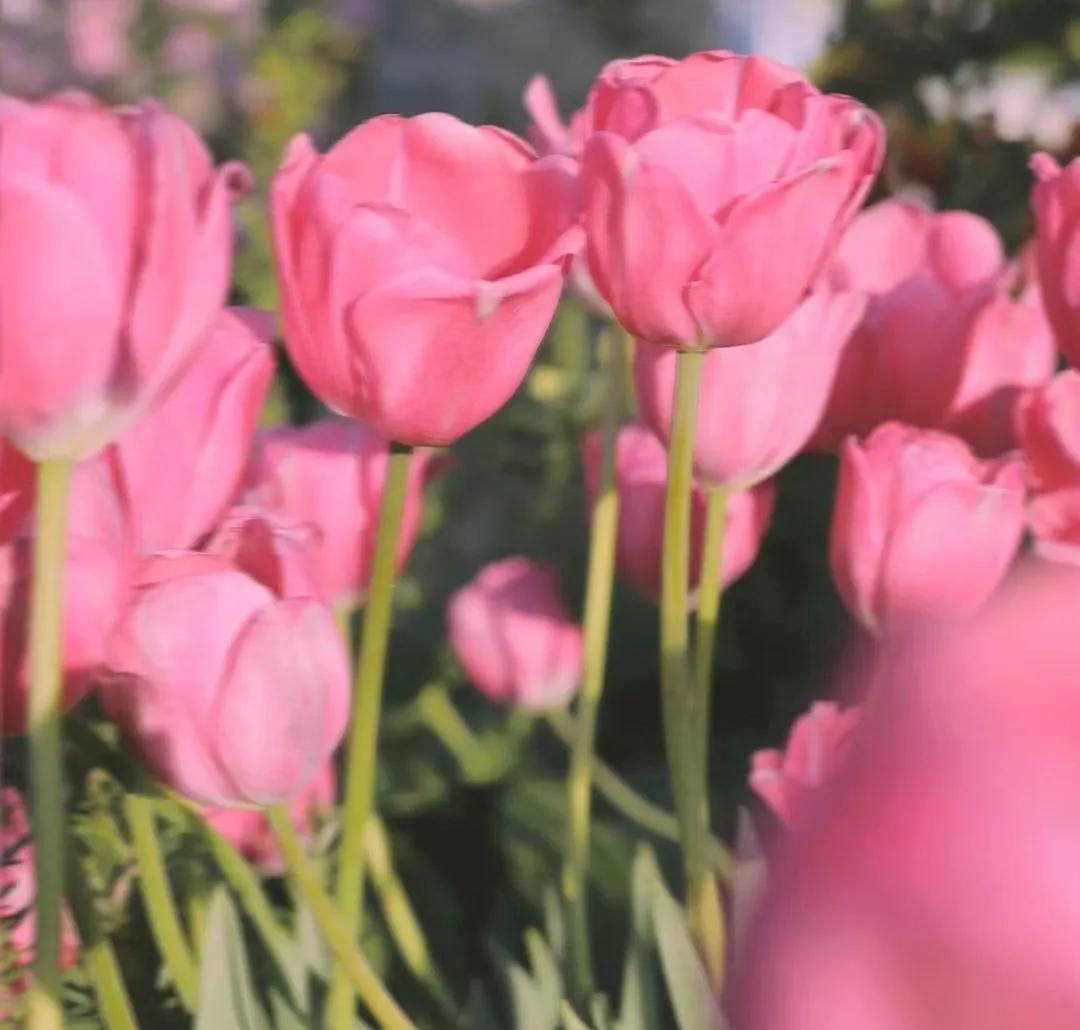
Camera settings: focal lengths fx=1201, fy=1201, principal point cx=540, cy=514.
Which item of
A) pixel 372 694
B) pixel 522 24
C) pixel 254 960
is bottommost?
pixel 254 960

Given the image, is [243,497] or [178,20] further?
[178,20]

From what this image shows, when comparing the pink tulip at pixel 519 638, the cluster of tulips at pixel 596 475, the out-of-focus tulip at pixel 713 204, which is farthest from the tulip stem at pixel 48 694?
the pink tulip at pixel 519 638

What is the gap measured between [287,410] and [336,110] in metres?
0.88

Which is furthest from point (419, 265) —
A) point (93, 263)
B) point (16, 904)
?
point (16, 904)

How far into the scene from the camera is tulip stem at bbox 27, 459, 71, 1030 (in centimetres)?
17

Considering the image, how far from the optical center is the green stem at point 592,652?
0.29 metres

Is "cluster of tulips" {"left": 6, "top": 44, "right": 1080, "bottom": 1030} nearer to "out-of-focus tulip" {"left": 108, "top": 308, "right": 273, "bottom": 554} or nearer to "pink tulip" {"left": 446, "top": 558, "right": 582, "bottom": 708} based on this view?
"out-of-focus tulip" {"left": 108, "top": 308, "right": 273, "bottom": 554}

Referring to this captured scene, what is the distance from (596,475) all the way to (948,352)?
0.31 ft

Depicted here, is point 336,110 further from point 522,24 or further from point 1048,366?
point 1048,366

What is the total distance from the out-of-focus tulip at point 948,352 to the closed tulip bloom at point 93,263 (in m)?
0.17

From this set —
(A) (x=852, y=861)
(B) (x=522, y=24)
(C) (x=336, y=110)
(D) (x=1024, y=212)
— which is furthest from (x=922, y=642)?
(B) (x=522, y=24)

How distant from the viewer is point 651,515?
0.31 metres

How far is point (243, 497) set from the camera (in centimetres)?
26

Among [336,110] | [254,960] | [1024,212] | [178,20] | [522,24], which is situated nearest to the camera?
[254,960]
